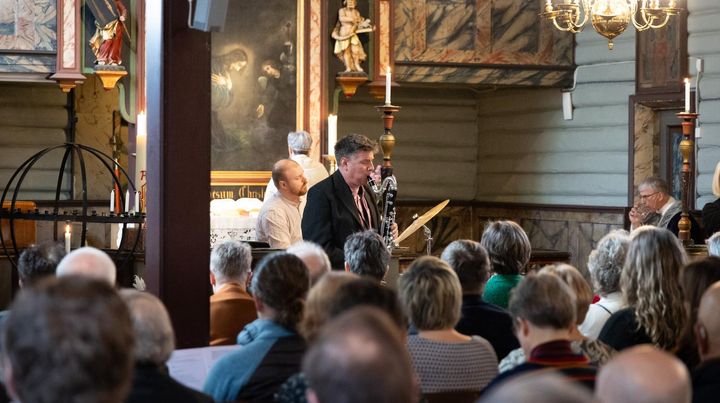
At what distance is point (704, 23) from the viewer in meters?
13.9

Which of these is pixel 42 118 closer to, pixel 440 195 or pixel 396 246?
pixel 440 195

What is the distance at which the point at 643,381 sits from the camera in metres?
2.43

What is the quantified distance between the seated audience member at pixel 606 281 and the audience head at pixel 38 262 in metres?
2.43

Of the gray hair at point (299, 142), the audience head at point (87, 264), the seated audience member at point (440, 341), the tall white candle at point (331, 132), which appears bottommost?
the seated audience member at point (440, 341)

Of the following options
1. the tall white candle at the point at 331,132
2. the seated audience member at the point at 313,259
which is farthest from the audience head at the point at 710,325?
the tall white candle at the point at 331,132

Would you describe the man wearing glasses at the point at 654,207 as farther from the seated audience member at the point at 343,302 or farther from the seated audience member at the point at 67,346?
the seated audience member at the point at 67,346

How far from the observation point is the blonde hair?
505 centimetres

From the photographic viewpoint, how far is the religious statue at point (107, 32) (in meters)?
13.5

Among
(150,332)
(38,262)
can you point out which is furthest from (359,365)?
(38,262)

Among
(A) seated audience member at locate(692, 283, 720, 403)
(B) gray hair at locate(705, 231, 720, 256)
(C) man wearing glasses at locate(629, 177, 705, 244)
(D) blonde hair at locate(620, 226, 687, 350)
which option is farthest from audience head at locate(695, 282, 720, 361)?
(C) man wearing glasses at locate(629, 177, 705, 244)

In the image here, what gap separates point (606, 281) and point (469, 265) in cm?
74

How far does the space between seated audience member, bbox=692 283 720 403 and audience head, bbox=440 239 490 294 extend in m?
1.67

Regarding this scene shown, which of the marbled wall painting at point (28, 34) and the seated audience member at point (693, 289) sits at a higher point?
the marbled wall painting at point (28, 34)

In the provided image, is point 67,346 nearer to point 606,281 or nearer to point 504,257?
point 606,281
